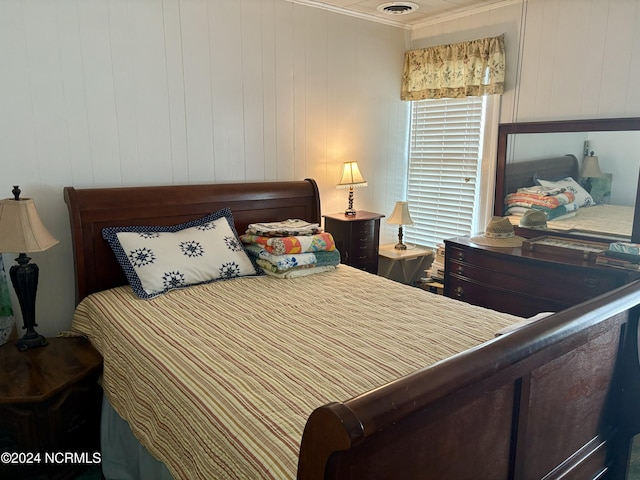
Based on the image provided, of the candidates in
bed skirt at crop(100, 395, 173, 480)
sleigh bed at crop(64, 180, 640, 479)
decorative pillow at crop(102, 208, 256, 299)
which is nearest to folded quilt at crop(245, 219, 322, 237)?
decorative pillow at crop(102, 208, 256, 299)

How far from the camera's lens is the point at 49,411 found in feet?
6.66

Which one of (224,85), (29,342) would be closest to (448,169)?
(224,85)

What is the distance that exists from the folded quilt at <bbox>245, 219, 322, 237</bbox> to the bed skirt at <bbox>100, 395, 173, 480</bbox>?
4.17 feet

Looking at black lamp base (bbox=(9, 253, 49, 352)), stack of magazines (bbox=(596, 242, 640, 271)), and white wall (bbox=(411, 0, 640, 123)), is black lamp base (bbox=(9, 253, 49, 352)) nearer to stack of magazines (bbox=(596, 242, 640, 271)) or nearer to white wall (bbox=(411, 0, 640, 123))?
stack of magazines (bbox=(596, 242, 640, 271))

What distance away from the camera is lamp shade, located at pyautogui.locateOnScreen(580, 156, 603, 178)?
2979 millimetres

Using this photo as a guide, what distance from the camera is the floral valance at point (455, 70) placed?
3.43 meters

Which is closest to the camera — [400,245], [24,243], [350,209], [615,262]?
[24,243]

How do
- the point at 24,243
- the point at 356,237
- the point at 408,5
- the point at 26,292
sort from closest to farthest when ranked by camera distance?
the point at 24,243 < the point at 26,292 < the point at 408,5 < the point at 356,237

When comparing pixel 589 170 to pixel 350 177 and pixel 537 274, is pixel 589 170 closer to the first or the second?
pixel 537 274

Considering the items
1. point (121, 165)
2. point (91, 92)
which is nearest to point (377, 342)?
point (121, 165)

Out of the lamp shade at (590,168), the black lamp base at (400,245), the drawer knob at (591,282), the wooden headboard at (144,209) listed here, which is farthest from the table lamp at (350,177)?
the drawer knob at (591,282)

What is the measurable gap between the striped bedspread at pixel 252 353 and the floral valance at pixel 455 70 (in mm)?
1786

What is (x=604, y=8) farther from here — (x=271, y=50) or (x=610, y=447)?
(x=610, y=447)

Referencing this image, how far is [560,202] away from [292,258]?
1840mm
